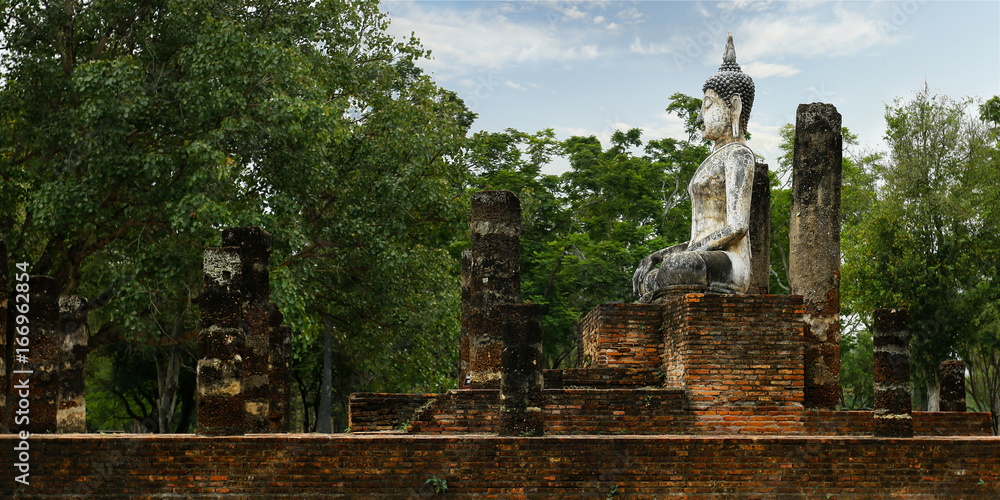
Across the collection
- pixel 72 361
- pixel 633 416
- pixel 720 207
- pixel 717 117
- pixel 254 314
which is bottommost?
pixel 633 416

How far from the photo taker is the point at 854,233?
2611 centimetres

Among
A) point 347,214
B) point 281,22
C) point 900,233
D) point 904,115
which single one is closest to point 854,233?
point 900,233

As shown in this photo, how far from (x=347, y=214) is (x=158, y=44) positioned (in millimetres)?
4843

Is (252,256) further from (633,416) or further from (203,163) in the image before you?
(203,163)

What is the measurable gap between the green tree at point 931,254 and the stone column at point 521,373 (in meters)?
17.4

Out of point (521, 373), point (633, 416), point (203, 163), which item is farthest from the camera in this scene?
point (203, 163)

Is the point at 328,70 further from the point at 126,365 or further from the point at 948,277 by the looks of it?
the point at 948,277

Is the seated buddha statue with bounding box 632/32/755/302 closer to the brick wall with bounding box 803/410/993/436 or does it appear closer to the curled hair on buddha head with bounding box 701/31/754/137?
the curled hair on buddha head with bounding box 701/31/754/137

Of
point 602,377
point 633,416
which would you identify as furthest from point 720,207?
point 633,416

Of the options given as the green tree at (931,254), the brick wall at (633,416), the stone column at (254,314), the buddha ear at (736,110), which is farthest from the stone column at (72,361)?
the green tree at (931,254)

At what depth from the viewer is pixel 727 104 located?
12.9m

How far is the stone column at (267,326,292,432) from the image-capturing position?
1395cm

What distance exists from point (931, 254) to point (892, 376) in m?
16.9

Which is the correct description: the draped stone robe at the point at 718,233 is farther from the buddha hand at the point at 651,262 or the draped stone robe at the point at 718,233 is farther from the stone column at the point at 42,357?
the stone column at the point at 42,357
